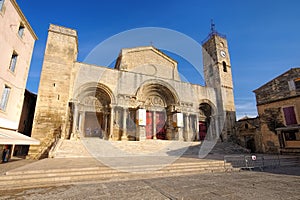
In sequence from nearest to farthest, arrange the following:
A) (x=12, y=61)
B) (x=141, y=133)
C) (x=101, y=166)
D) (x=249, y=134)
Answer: (x=101, y=166) < (x=12, y=61) < (x=141, y=133) < (x=249, y=134)

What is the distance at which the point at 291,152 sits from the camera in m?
13.6

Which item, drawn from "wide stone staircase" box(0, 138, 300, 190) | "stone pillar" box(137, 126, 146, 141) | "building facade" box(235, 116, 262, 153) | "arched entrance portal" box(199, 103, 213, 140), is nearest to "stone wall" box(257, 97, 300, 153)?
"building facade" box(235, 116, 262, 153)

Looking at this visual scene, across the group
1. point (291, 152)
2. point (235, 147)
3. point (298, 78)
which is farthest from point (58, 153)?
point (298, 78)

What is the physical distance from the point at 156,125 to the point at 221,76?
1191 centimetres

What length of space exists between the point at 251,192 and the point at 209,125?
1742 cm

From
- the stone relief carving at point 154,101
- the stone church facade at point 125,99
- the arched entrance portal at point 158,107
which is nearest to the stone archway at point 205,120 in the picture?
the stone church facade at point 125,99

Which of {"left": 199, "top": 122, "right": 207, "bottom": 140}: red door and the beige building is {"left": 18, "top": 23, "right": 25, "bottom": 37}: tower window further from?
{"left": 199, "top": 122, "right": 207, "bottom": 140}: red door

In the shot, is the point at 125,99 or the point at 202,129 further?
the point at 202,129

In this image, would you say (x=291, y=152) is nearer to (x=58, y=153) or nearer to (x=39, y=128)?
(x=58, y=153)

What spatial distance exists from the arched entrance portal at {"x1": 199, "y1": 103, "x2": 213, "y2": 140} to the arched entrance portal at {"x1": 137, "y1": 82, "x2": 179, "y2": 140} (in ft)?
16.4

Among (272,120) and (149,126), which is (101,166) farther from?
(272,120)

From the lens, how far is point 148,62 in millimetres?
20141

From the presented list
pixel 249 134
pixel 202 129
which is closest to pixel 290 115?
pixel 249 134

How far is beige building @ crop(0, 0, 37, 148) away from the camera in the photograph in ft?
28.3
